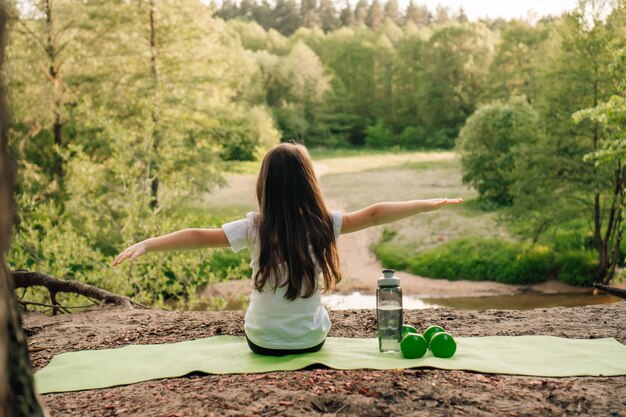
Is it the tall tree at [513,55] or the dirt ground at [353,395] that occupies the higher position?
the tall tree at [513,55]

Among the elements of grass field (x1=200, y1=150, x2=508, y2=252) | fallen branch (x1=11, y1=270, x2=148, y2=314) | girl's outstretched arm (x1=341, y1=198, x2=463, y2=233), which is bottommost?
grass field (x1=200, y1=150, x2=508, y2=252)

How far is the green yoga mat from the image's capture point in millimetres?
4402

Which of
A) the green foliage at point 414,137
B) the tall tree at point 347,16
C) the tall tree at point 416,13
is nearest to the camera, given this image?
the green foliage at point 414,137

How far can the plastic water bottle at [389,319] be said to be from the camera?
193 inches

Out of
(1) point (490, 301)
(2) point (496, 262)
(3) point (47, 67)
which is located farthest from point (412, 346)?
(3) point (47, 67)

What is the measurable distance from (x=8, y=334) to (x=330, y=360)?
2.63 m

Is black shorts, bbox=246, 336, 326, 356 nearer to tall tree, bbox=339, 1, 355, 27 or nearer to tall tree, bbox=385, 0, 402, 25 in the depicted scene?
tall tree, bbox=339, 1, 355, 27

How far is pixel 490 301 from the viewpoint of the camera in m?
18.8

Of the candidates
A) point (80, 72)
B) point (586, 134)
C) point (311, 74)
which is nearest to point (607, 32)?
point (586, 134)

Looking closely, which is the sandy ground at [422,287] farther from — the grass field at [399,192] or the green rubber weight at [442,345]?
the green rubber weight at [442,345]

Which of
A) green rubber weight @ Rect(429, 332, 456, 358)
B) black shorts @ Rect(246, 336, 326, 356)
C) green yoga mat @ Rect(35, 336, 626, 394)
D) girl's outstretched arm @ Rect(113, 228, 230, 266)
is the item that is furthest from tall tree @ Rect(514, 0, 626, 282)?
girl's outstretched arm @ Rect(113, 228, 230, 266)

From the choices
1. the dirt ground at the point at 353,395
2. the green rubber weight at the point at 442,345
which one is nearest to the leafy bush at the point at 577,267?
the dirt ground at the point at 353,395

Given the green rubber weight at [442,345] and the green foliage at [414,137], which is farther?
the green foliage at [414,137]

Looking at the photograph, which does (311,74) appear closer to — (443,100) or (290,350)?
(443,100)
